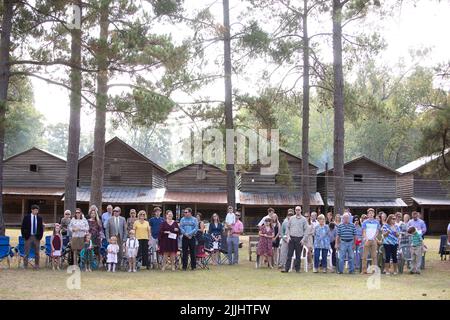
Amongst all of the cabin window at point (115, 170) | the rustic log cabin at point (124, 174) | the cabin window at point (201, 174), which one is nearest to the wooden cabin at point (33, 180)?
the rustic log cabin at point (124, 174)

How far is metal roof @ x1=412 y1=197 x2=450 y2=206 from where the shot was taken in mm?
43844

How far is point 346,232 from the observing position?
16234 millimetres

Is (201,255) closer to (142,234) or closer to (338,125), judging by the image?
(142,234)

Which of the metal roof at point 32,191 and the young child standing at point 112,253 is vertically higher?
the metal roof at point 32,191

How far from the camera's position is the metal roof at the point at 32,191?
136 feet

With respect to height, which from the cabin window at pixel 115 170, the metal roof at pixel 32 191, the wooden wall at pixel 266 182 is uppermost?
the cabin window at pixel 115 170

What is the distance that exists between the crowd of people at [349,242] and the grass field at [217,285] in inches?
25.7

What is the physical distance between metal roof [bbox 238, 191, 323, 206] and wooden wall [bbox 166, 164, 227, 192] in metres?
1.94

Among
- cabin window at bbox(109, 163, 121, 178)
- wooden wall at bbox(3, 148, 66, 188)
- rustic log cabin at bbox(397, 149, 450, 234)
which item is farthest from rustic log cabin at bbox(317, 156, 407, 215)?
wooden wall at bbox(3, 148, 66, 188)

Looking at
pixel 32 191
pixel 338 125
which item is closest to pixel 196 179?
pixel 32 191

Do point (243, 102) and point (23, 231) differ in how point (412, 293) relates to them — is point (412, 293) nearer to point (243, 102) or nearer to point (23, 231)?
point (23, 231)

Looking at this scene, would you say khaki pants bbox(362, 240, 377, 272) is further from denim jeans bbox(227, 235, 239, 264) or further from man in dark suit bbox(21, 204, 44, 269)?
man in dark suit bbox(21, 204, 44, 269)

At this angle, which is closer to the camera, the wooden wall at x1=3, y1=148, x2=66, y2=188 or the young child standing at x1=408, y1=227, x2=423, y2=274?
the young child standing at x1=408, y1=227, x2=423, y2=274

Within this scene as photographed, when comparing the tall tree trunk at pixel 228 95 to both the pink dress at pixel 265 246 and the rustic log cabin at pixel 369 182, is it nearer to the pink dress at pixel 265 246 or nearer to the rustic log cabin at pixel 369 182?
the pink dress at pixel 265 246
